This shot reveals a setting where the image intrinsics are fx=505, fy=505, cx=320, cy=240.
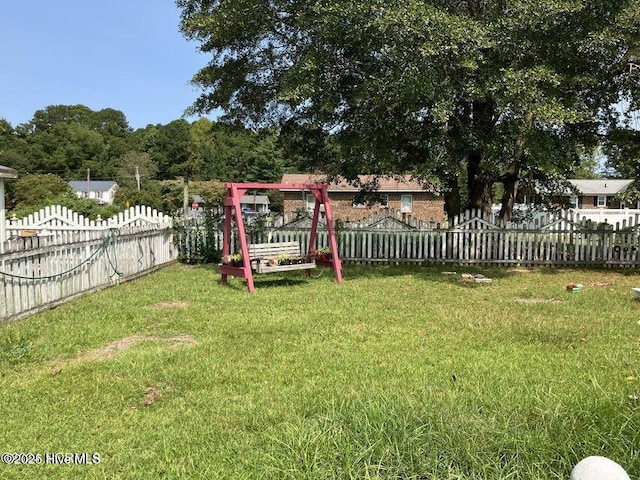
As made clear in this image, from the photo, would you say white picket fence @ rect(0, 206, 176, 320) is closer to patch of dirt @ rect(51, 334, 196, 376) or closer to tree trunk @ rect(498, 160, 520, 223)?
patch of dirt @ rect(51, 334, 196, 376)

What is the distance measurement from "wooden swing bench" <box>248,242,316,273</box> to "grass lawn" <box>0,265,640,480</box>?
1.06m

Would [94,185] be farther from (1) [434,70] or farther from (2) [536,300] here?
(2) [536,300]

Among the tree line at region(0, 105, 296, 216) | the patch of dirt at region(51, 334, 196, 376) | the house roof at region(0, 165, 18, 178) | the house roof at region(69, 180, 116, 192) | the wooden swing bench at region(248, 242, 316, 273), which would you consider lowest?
the patch of dirt at region(51, 334, 196, 376)

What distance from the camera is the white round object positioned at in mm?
1936

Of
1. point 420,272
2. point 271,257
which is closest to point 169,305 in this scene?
point 271,257

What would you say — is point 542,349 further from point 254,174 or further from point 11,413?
point 254,174

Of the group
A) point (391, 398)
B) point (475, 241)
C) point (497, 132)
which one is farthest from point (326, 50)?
point (391, 398)

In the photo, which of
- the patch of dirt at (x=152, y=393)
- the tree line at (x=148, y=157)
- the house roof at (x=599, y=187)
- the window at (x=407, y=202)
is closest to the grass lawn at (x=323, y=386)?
the patch of dirt at (x=152, y=393)

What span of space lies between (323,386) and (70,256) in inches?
225

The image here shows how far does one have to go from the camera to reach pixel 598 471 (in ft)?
6.41

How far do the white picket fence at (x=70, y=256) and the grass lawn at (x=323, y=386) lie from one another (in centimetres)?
39

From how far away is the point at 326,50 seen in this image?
955cm

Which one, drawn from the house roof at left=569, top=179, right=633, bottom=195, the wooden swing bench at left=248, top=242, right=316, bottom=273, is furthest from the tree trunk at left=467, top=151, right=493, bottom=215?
the house roof at left=569, top=179, right=633, bottom=195

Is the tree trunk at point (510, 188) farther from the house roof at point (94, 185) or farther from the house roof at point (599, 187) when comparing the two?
the house roof at point (94, 185)
